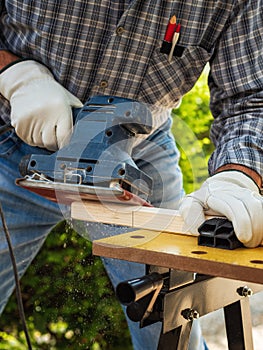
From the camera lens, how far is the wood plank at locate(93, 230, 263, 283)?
112 centimetres

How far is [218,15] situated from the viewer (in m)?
1.91

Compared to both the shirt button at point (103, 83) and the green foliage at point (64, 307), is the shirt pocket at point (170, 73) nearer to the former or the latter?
the shirt button at point (103, 83)

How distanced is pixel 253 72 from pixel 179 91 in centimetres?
26

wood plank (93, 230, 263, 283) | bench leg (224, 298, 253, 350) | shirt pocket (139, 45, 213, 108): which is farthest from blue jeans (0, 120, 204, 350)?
wood plank (93, 230, 263, 283)

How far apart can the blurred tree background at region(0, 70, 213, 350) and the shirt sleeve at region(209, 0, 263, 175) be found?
108 centimetres

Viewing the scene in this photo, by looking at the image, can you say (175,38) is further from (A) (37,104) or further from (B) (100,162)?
(B) (100,162)

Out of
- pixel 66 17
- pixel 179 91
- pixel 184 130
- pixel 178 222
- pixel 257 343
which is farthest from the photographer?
pixel 257 343

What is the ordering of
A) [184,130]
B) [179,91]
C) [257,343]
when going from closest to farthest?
[184,130] < [179,91] < [257,343]

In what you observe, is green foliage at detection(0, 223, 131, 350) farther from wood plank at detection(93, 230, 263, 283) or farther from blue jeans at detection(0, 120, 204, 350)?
wood plank at detection(93, 230, 263, 283)

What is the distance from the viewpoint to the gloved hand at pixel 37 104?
1.60 metres

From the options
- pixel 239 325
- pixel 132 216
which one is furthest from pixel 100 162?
pixel 239 325

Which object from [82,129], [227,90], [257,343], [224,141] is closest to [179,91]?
[227,90]

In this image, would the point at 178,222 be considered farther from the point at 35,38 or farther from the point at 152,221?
the point at 35,38

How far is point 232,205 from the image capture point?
1.32m
